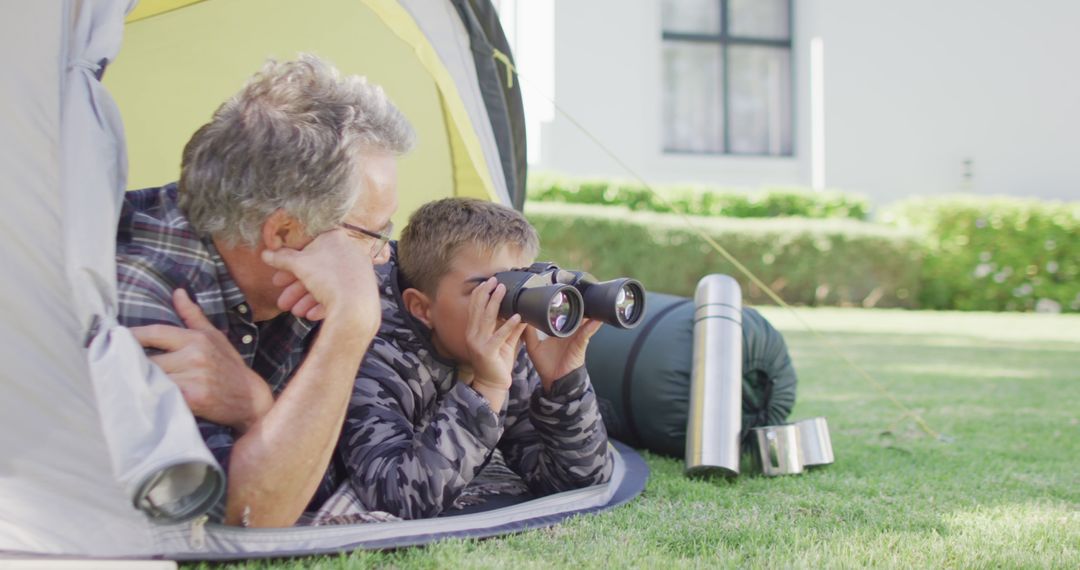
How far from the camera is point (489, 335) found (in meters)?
2.15

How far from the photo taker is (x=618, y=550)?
2076 mm

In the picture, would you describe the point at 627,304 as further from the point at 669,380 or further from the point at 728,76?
the point at 728,76

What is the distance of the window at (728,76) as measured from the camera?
45.0 ft

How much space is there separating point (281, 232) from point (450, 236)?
0.50m

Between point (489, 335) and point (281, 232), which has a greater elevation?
point (281, 232)

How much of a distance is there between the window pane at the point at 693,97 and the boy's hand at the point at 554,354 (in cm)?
1148

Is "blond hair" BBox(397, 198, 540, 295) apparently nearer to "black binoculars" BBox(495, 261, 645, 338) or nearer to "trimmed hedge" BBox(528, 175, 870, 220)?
"black binoculars" BBox(495, 261, 645, 338)

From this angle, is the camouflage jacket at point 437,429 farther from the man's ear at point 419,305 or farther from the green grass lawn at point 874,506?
the green grass lawn at point 874,506

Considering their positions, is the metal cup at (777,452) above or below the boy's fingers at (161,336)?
below

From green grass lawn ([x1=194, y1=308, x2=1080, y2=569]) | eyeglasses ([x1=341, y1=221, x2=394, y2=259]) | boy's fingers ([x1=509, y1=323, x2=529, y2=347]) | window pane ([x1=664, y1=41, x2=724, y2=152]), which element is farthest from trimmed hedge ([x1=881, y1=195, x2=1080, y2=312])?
eyeglasses ([x1=341, y1=221, x2=394, y2=259])

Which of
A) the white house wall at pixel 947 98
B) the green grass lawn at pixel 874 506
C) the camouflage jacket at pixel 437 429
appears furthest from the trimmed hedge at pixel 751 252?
the camouflage jacket at pixel 437 429

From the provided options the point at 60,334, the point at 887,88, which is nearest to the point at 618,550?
the point at 60,334

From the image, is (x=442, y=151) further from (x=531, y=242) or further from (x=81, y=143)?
(x=81, y=143)

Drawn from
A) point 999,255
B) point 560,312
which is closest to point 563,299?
point 560,312
